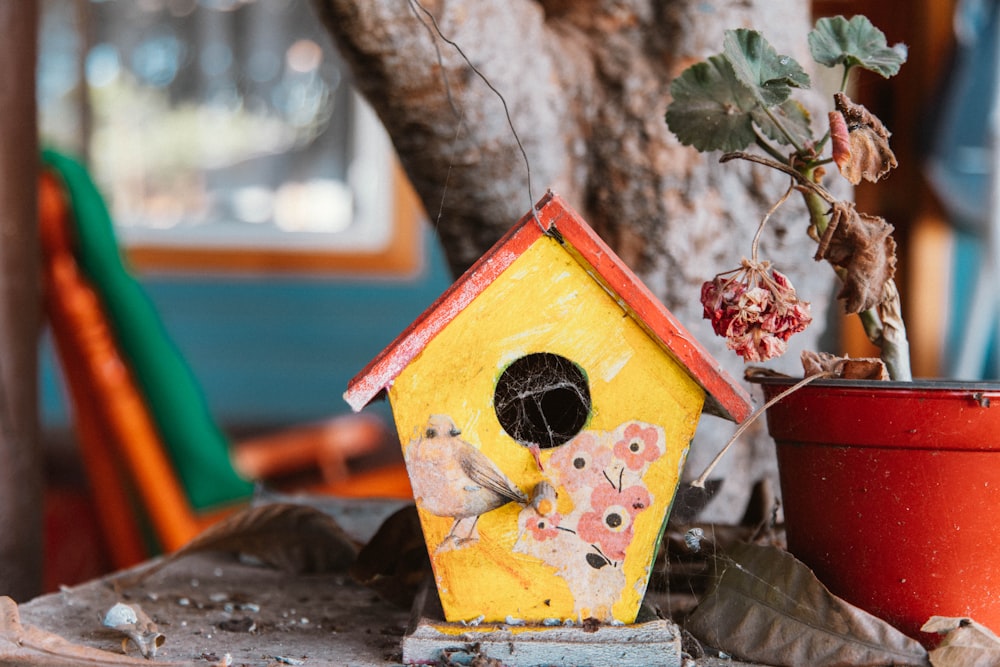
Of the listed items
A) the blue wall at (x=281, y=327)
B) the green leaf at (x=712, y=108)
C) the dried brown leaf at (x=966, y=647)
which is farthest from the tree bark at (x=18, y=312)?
the blue wall at (x=281, y=327)

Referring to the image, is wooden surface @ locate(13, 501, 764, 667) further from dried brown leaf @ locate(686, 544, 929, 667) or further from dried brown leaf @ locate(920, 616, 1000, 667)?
dried brown leaf @ locate(920, 616, 1000, 667)

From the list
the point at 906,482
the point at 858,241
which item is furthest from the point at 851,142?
the point at 906,482

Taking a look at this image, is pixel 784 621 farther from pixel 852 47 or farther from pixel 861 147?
pixel 852 47

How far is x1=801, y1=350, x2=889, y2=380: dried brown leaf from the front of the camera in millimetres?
1034

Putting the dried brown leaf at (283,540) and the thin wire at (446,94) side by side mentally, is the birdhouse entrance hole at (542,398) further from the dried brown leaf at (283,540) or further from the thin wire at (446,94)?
the dried brown leaf at (283,540)

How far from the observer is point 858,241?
0.99m

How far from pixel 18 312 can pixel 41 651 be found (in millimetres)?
626

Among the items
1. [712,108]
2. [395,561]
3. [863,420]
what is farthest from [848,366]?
[395,561]

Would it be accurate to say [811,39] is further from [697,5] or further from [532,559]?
[532,559]

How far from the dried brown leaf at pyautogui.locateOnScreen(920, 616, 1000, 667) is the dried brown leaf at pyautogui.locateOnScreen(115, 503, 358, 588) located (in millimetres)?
772

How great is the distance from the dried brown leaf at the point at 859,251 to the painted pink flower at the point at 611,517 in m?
0.30

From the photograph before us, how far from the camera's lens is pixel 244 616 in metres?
1.17

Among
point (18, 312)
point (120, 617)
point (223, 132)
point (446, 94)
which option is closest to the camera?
point (120, 617)

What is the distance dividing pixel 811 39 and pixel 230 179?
3322 mm
